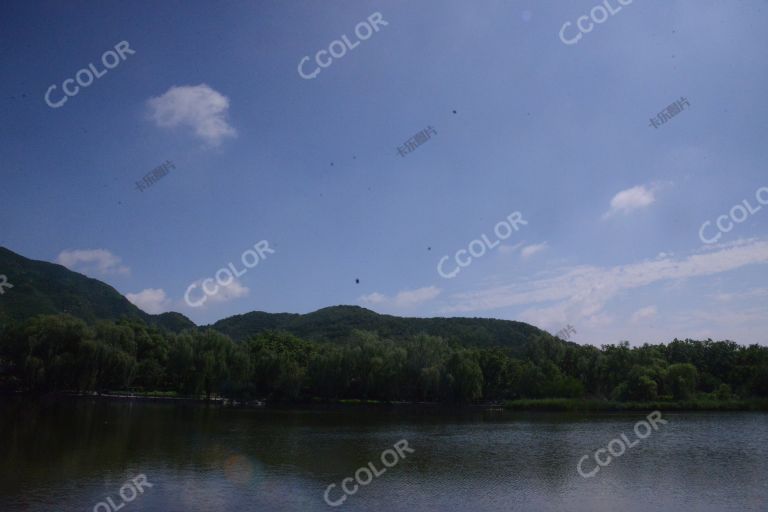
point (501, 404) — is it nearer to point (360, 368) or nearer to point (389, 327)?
point (360, 368)

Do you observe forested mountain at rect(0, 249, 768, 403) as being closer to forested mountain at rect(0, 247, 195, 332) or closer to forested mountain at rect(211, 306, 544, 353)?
forested mountain at rect(0, 247, 195, 332)

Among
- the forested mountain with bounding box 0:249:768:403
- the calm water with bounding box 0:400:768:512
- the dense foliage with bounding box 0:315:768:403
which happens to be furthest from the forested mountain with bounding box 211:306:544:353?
the calm water with bounding box 0:400:768:512

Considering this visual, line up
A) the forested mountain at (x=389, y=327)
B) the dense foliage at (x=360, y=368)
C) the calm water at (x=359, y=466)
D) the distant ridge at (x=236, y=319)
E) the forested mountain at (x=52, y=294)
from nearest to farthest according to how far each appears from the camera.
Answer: the calm water at (x=359, y=466) < the dense foliage at (x=360, y=368) < the forested mountain at (x=52, y=294) < the distant ridge at (x=236, y=319) < the forested mountain at (x=389, y=327)

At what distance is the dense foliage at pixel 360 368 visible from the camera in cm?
5447

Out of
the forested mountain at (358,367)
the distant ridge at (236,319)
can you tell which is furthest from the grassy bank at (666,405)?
the distant ridge at (236,319)

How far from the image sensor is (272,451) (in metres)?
23.4

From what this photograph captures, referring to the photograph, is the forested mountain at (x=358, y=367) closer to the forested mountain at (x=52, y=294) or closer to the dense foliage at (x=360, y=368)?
the dense foliage at (x=360, y=368)

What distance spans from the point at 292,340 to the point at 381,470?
226 feet

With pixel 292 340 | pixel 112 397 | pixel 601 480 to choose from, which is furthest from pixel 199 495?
pixel 292 340

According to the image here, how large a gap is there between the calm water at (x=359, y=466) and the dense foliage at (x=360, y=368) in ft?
76.0

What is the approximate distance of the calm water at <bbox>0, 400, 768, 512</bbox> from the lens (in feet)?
47.8

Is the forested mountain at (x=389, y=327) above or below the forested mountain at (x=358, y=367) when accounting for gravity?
above

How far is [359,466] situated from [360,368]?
153 feet

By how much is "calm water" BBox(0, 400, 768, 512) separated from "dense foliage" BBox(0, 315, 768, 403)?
76.0 ft
